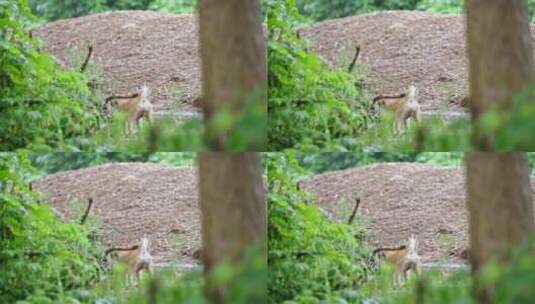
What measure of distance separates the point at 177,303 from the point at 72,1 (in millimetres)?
1510

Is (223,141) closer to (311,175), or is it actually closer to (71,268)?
(311,175)

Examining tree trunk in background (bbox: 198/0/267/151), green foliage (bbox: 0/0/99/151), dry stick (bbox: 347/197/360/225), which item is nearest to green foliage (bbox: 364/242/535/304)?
dry stick (bbox: 347/197/360/225)

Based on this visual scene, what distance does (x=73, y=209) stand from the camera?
555cm

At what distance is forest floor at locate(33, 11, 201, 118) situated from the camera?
18.0 feet

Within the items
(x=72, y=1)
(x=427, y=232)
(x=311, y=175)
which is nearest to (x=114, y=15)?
(x=72, y=1)

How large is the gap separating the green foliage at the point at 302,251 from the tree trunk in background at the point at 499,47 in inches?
37.5

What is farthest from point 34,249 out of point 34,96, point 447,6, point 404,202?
point 447,6

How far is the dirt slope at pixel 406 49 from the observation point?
5359mm

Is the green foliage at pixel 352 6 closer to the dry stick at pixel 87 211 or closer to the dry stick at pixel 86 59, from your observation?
the dry stick at pixel 86 59

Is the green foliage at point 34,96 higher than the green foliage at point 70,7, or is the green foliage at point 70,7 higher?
the green foliage at point 70,7

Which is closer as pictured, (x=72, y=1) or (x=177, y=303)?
(x=177, y=303)

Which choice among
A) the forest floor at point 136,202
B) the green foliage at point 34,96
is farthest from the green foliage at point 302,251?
the green foliage at point 34,96

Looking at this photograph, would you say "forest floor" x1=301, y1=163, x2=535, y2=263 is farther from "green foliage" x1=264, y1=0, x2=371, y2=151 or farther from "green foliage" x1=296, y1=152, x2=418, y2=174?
"green foliage" x1=264, y1=0, x2=371, y2=151

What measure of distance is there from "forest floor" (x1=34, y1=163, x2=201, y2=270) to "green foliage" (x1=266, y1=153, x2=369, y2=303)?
1.10ft
